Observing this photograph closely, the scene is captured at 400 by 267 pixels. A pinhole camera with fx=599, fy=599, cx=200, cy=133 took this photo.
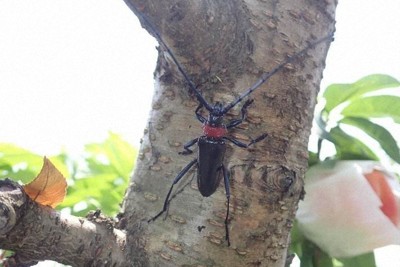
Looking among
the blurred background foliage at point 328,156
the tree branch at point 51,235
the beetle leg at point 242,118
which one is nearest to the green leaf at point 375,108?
the blurred background foliage at point 328,156

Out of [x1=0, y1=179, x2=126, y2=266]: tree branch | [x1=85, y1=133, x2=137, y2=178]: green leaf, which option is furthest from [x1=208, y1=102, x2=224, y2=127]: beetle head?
[x1=85, y1=133, x2=137, y2=178]: green leaf

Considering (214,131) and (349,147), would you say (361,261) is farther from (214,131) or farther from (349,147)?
(214,131)

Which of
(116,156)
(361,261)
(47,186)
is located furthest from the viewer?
(116,156)

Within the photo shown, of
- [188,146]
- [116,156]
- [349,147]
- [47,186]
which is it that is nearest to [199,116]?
[188,146]

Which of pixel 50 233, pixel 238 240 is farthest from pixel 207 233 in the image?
pixel 50 233

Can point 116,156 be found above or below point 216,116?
above

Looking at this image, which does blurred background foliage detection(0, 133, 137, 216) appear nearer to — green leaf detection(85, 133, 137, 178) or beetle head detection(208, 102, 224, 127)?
green leaf detection(85, 133, 137, 178)

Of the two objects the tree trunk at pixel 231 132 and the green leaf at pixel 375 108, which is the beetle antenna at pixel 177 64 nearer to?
the tree trunk at pixel 231 132

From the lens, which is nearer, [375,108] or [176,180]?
[176,180]
